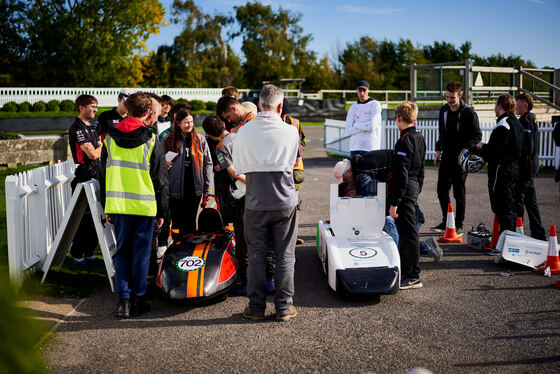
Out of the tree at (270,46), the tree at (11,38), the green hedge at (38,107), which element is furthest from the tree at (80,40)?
the tree at (270,46)

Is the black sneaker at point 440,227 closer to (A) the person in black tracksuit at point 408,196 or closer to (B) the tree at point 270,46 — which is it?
(A) the person in black tracksuit at point 408,196

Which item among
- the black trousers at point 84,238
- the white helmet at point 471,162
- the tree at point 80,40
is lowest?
the black trousers at point 84,238

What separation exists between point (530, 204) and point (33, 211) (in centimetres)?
635

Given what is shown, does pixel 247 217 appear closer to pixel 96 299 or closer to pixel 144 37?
pixel 96 299

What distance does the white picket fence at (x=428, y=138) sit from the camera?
590 inches

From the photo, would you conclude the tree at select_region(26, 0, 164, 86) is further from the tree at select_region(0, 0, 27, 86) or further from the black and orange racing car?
the black and orange racing car

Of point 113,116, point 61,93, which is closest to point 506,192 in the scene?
point 113,116

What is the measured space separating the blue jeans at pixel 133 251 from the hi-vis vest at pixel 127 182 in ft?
0.38

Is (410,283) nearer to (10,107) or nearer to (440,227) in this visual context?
(440,227)

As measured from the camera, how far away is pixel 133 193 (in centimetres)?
493

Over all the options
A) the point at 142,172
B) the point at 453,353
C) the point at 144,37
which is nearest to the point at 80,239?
the point at 142,172

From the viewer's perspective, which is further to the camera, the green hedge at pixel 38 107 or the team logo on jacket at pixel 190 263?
the green hedge at pixel 38 107

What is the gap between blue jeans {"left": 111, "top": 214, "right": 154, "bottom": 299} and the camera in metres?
5.02

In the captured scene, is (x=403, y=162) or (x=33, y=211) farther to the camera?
(x=33, y=211)
